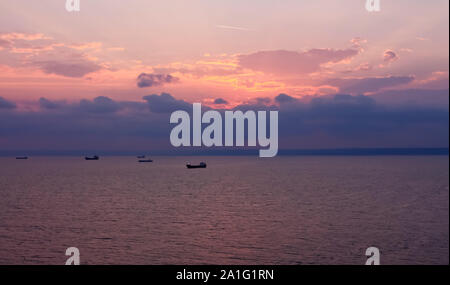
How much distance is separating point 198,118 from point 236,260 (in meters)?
17.5

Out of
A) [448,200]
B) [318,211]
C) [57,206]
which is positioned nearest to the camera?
[318,211]

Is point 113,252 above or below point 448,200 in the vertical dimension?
below

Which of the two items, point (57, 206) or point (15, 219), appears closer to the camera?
point (15, 219)

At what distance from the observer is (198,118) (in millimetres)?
26453
